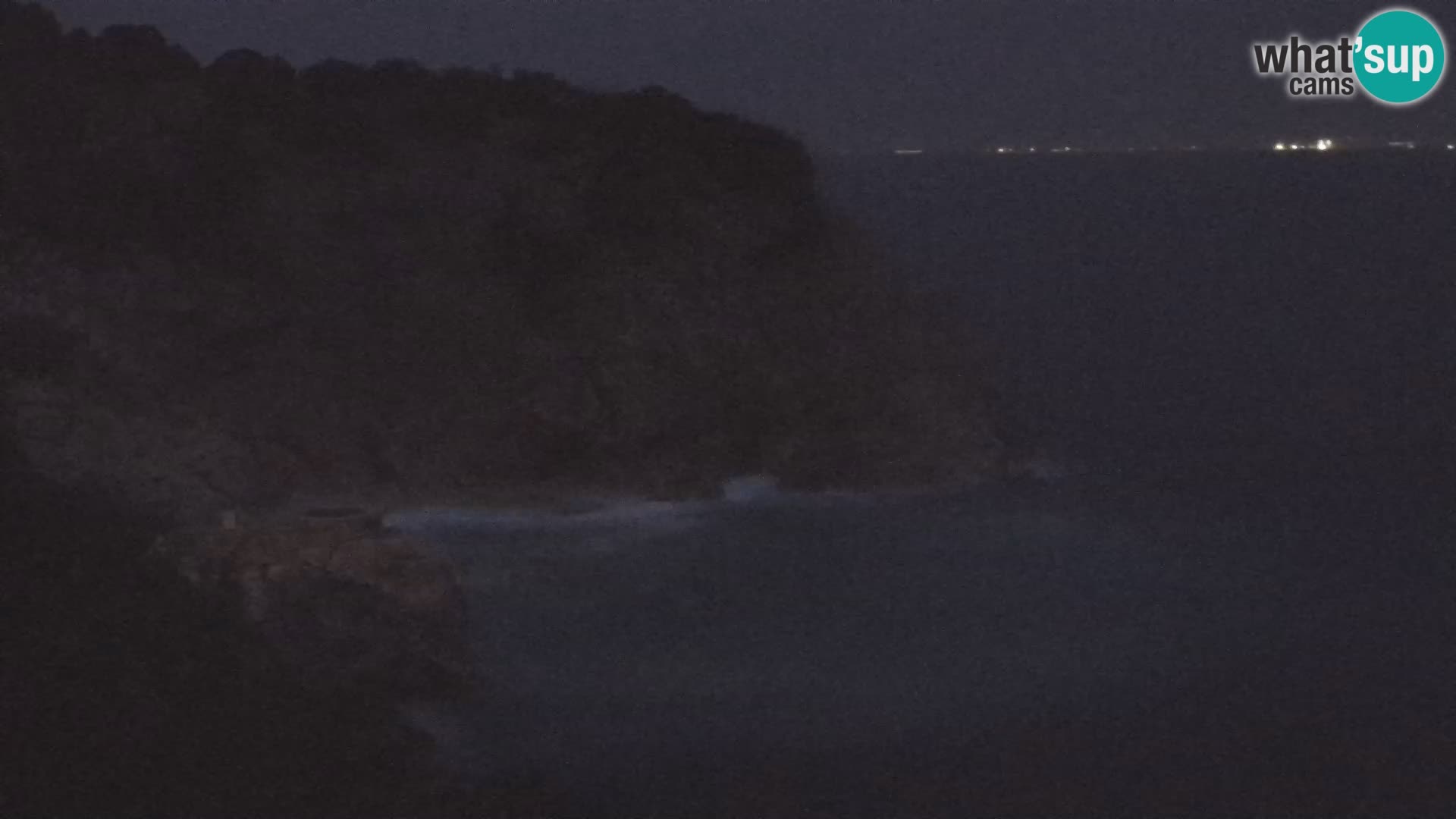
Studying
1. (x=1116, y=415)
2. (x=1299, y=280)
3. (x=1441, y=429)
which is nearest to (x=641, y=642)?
(x=1116, y=415)

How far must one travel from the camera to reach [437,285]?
12.6 meters

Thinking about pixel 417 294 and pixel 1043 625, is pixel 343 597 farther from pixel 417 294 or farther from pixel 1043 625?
pixel 417 294

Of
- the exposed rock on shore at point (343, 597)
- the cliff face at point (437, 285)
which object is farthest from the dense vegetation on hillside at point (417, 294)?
the exposed rock on shore at point (343, 597)

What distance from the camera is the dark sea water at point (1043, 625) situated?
22.2 ft

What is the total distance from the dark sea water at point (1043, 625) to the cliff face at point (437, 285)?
0.99 m

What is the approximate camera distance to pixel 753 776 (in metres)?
6.73

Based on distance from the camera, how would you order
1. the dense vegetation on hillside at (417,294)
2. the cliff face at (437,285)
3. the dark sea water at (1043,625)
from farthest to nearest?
1. the cliff face at (437,285)
2. the dense vegetation on hillside at (417,294)
3. the dark sea water at (1043,625)

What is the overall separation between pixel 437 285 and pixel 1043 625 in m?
5.78

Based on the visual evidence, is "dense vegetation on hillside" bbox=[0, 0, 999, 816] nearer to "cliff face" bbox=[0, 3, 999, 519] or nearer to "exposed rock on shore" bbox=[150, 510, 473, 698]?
"cliff face" bbox=[0, 3, 999, 519]

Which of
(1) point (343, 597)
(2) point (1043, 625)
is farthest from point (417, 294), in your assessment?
(2) point (1043, 625)

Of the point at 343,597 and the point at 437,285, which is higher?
the point at 437,285

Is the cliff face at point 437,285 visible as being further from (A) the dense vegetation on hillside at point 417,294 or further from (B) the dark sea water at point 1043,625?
(B) the dark sea water at point 1043,625

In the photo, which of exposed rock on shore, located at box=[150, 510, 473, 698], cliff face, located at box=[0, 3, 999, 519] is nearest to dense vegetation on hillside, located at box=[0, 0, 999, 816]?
cliff face, located at box=[0, 3, 999, 519]

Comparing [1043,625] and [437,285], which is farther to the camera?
[437,285]
